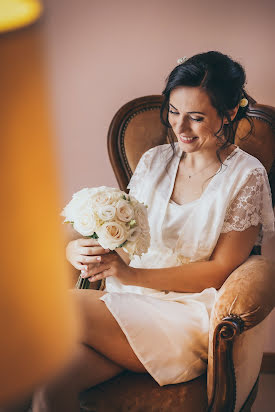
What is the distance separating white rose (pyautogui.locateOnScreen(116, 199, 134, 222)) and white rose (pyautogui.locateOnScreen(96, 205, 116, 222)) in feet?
0.05

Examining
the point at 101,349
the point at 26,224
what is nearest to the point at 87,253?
the point at 101,349

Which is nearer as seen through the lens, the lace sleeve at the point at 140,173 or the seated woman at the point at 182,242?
the seated woman at the point at 182,242

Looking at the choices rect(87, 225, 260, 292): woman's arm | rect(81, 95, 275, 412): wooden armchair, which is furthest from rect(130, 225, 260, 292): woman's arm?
rect(81, 95, 275, 412): wooden armchair

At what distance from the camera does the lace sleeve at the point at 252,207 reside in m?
1.70

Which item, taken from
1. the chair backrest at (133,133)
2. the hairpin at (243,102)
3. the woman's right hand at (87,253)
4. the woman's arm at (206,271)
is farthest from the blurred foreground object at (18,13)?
the chair backrest at (133,133)

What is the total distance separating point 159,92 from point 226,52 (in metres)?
0.36

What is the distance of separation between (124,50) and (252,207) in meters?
1.08

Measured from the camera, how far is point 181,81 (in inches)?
68.9

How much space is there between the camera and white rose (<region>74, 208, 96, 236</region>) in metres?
1.40

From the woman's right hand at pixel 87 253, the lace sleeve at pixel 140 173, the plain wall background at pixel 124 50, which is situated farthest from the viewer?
the plain wall background at pixel 124 50

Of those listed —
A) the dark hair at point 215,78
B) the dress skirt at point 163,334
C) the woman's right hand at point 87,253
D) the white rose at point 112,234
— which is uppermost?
the dark hair at point 215,78

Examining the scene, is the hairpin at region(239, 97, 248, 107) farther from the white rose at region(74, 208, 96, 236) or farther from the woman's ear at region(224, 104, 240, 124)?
the white rose at region(74, 208, 96, 236)

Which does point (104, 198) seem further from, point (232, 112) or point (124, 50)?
point (124, 50)

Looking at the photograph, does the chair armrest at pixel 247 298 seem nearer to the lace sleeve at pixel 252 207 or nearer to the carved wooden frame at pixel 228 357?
the carved wooden frame at pixel 228 357
